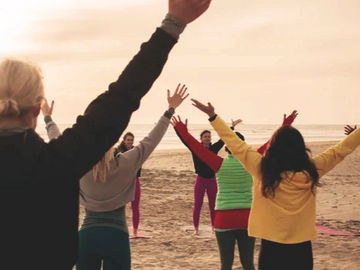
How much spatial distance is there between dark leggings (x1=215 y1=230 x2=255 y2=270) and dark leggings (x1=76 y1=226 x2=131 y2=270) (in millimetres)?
1693

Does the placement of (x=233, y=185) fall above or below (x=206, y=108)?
below

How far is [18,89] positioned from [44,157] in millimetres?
232

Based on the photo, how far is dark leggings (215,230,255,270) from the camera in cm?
573

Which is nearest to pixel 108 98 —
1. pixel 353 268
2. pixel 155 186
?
pixel 353 268

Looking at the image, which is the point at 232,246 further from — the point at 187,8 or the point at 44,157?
the point at 44,157

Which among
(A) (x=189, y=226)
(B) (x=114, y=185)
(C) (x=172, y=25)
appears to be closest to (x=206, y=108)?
(B) (x=114, y=185)

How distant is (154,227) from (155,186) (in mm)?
6447

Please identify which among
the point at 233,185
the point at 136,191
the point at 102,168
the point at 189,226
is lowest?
the point at 189,226

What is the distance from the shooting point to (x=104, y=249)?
4250 mm

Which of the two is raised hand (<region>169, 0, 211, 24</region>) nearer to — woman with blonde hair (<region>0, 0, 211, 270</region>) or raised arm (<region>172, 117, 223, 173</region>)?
woman with blonde hair (<region>0, 0, 211, 270</region>)

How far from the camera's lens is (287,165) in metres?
4.27

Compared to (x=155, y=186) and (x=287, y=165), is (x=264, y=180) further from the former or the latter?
(x=155, y=186)

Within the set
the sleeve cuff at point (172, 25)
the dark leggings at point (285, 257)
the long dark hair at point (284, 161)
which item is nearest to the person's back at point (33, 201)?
the sleeve cuff at point (172, 25)

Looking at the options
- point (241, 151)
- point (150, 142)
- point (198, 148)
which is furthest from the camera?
point (198, 148)
